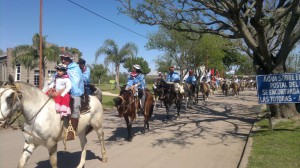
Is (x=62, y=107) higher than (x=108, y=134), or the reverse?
(x=62, y=107)

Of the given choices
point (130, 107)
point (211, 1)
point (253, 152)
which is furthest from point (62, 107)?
point (211, 1)

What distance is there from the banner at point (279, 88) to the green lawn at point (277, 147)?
103cm

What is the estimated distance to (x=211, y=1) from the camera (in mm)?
12773

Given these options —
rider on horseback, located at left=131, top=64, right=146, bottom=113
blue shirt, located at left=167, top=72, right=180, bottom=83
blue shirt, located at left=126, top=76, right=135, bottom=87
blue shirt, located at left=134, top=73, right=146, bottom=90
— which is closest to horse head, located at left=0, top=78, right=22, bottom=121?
blue shirt, located at left=126, top=76, right=135, bottom=87

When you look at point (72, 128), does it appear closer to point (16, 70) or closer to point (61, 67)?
point (61, 67)

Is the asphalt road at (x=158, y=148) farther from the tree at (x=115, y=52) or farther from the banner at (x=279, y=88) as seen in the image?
the tree at (x=115, y=52)

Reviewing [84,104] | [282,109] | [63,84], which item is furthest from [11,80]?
[282,109]

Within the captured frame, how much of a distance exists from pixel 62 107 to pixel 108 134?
538 cm

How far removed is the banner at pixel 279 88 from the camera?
34.1 ft

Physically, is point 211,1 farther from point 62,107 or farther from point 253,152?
point 62,107

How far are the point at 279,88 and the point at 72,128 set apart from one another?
25.0 feet

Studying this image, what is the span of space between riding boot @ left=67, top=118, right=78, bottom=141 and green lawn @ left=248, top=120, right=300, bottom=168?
12.4ft

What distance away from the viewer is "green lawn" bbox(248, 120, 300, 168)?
6.79 meters

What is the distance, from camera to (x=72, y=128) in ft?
19.8
